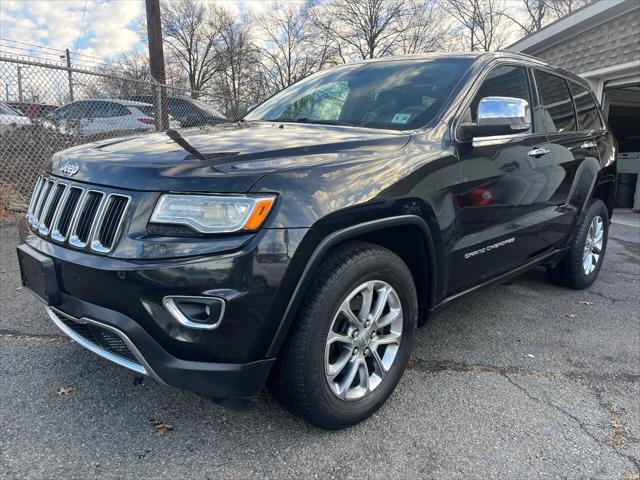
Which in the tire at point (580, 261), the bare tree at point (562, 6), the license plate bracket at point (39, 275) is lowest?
the tire at point (580, 261)

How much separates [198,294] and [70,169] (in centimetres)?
99

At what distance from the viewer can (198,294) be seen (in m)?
1.77

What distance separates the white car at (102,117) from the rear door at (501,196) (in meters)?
5.90

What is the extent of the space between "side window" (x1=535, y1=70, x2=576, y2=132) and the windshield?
102cm

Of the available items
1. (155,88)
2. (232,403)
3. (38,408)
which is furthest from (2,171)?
(232,403)

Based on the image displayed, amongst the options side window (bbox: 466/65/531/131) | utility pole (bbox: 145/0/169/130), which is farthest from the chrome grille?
utility pole (bbox: 145/0/169/130)

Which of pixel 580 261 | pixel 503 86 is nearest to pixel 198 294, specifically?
pixel 503 86

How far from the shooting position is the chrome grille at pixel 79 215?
75.8 inches

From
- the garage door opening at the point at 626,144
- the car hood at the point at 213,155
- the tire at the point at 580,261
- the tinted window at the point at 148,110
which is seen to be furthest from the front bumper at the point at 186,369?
the garage door opening at the point at 626,144

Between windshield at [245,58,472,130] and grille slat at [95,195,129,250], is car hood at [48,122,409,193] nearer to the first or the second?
grille slat at [95,195,129,250]

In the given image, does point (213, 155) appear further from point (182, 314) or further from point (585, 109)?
point (585, 109)

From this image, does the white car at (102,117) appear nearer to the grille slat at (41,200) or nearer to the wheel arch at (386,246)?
the grille slat at (41,200)

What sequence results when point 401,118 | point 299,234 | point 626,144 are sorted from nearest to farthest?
point 299,234 → point 401,118 → point 626,144

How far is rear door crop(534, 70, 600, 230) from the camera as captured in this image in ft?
12.1
